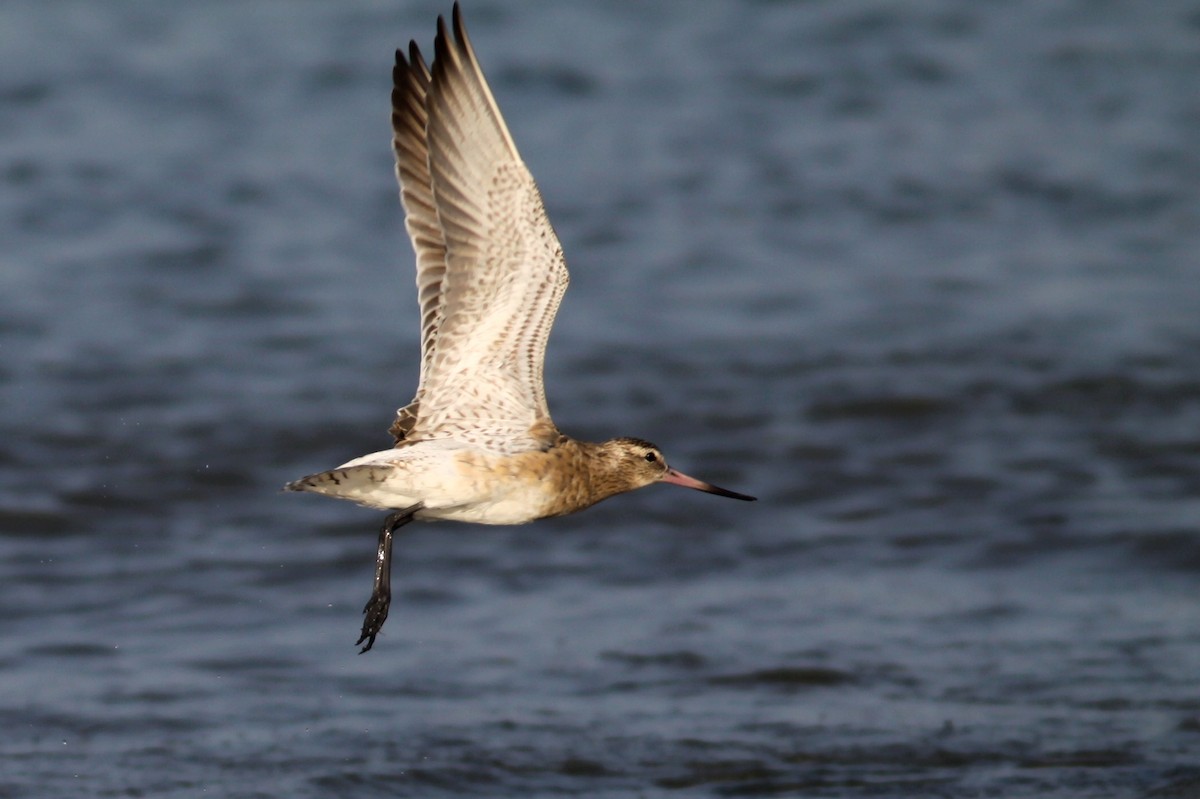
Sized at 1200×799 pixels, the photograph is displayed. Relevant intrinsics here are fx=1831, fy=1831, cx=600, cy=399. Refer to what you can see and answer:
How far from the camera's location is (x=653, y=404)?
1070 centimetres

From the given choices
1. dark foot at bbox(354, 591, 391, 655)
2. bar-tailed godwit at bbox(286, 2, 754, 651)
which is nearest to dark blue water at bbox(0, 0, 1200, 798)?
dark foot at bbox(354, 591, 391, 655)

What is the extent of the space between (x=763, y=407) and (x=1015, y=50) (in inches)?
241

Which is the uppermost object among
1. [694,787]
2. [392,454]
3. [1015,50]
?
[1015,50]

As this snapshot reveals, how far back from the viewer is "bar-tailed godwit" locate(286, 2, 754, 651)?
243 inches

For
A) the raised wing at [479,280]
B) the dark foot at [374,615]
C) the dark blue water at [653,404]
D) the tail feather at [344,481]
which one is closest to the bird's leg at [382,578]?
the dark foot at [374,615]

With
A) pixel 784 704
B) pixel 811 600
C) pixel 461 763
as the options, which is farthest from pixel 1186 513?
pixel 461 763

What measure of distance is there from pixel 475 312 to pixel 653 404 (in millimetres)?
4291

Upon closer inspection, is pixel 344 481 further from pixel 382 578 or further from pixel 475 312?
pixel 475 312

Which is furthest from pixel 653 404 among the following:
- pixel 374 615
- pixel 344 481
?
pixel 344 481

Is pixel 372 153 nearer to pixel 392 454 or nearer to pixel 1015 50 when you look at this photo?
pixel 1015 50

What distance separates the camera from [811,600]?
8477 mm

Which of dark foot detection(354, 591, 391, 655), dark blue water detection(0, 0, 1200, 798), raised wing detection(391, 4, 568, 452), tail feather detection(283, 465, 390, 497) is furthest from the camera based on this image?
dark blue water detection(0, 0, 1200, 798)

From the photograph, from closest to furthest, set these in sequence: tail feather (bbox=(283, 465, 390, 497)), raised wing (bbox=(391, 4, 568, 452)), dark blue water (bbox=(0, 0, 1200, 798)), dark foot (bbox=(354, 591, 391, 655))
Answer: tail feather (bbox=(283, 465, 390, 497)), dark foot (bbox=(354, 591, 391, 655)), raised wing (bbox=(391, 4, 568, 452)), dark blue water (bbox=(0, 0, 1200, 798))

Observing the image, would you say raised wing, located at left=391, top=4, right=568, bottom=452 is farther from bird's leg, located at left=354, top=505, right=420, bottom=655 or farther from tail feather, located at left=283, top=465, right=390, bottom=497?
tail feather, located at left=283, top=465, right=390, bottom=497
